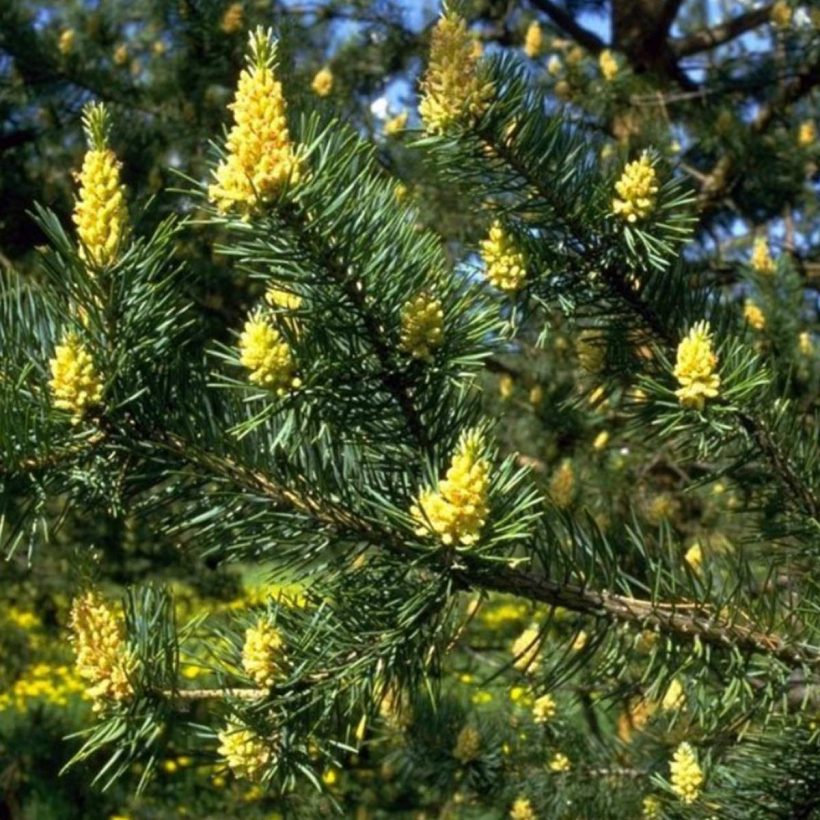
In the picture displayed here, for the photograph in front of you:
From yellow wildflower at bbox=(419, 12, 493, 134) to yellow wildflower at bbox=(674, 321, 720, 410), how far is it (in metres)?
0.19

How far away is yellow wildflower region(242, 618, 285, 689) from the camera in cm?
68

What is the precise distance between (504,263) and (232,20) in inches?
45.7

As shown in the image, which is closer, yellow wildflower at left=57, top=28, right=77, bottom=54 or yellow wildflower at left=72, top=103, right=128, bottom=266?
yellow wildflower at left=72, top=103, right=128, bottom=266

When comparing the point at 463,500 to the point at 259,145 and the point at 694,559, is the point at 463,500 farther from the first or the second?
the point at 694,559

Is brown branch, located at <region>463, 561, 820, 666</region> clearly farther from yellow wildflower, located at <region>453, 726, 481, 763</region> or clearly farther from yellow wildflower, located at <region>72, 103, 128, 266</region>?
yellow wildflower, located at <region>453, 726, 481, 763</region>

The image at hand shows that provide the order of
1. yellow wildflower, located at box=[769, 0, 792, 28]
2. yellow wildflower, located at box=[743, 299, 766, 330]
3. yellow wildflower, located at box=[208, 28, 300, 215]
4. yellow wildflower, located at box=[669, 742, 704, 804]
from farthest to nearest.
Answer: yellow wildflower, located at box=[769, 0, 792, 28] → yellow wildflower, located at box=[743, 299, 766, 330] → yellow wildflower, located at box=[669, 742, 704, 804] → yellow wildflower, located at box=[208, 28, 300, 215]

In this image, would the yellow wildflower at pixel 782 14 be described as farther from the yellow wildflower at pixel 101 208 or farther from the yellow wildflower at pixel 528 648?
the yellow wildflower at pixel 101 208

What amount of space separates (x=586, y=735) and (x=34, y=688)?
3.66 meters

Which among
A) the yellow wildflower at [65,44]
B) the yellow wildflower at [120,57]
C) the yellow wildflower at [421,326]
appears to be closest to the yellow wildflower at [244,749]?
the yellow wildflower at [421,326]

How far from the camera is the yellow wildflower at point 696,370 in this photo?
725 mm

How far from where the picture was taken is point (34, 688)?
4.65m

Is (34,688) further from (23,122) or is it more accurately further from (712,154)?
(712,154)

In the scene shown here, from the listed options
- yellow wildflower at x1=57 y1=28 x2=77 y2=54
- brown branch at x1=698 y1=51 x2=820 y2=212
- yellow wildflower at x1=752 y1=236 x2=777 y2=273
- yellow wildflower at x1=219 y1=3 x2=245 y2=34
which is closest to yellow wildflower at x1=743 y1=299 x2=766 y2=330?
yellow wildflower at x1=752 y1=236 x2=777 y2=273

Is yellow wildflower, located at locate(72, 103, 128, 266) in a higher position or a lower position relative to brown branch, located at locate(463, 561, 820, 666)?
higher
